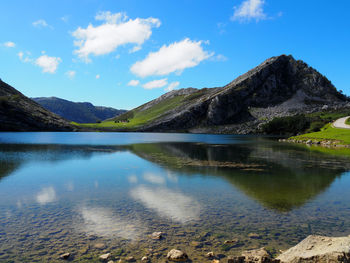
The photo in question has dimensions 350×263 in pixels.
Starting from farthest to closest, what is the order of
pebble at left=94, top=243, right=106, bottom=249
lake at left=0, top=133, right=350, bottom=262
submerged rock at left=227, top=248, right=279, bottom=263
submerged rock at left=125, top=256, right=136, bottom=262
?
lake at left=0, top=133, right=350, bottom=262 < pebble at left=94, top=243, right=106, bottom=249 < submerged rock at left=125, top=256, right=136, bottom=262 < submerged rock at left=227, top=248, right=279, bottom=263

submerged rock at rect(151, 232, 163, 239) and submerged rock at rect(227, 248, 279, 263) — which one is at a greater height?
submerged rock at rect(227, 248, 279, 263)

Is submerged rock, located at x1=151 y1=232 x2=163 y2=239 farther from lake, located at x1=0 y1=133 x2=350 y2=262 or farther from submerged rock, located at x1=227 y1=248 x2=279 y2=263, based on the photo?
submerged rock, located at x1=227 y1=248 x2=279 y2=263

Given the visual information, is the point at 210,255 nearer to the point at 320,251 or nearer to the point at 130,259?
the point at 130,259

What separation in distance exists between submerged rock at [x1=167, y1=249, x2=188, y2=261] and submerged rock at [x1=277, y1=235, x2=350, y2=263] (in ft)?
11.5

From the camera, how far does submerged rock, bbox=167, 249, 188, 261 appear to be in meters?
9.62

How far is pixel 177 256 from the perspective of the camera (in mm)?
9656

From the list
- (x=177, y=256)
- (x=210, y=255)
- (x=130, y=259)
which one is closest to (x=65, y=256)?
(x=130, y=259)

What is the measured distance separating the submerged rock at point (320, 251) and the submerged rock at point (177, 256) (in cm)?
350

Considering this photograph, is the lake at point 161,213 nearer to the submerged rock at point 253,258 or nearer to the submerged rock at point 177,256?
the submerged rock at point 177,256

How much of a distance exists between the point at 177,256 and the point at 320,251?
16.5ft

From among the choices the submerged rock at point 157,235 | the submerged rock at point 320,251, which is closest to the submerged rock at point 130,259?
the submerged rock at point 157,235

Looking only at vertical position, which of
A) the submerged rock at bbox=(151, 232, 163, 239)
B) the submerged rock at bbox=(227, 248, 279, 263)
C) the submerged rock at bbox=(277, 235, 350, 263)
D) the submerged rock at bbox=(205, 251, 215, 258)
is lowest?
the submerged rock at bbox=(205, 251, 215, 258)

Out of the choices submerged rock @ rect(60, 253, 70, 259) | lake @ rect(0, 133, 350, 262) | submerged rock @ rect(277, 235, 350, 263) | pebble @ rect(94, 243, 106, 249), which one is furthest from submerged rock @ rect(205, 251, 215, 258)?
submerged rock @ rect(60, 253, 70, 259)

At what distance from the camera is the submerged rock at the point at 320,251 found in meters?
7.82
